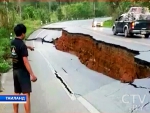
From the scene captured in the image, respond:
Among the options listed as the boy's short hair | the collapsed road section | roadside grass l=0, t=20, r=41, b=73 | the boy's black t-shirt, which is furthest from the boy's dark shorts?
roadside grass l=0, t=20, r=41, b=73

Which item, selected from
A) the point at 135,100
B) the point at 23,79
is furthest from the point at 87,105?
the point at 23,79

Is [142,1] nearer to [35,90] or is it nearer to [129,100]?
[129,100]

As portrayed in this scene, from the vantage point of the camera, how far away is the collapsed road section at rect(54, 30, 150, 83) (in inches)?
555

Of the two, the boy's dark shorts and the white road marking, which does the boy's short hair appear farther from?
the white road marking

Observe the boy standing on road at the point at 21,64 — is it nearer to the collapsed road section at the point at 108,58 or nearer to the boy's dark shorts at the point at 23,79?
the boy's dark shorts at the point at 23,79

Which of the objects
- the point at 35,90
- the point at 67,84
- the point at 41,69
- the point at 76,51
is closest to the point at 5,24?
the point at 76,51

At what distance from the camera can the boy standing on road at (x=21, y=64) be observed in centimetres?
684

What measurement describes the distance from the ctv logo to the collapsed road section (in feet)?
9.07

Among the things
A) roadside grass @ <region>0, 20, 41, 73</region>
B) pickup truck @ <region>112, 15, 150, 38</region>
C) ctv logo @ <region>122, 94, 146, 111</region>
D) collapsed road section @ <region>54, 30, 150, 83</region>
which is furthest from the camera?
pickup truck @ <region>112, 15, 150, 38</region>

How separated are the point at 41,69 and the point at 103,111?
864cm

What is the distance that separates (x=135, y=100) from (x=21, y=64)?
3.01 meters

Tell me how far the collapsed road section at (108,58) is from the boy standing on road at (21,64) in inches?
222

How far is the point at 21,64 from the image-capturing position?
6.97 meters

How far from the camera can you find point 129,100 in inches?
356
